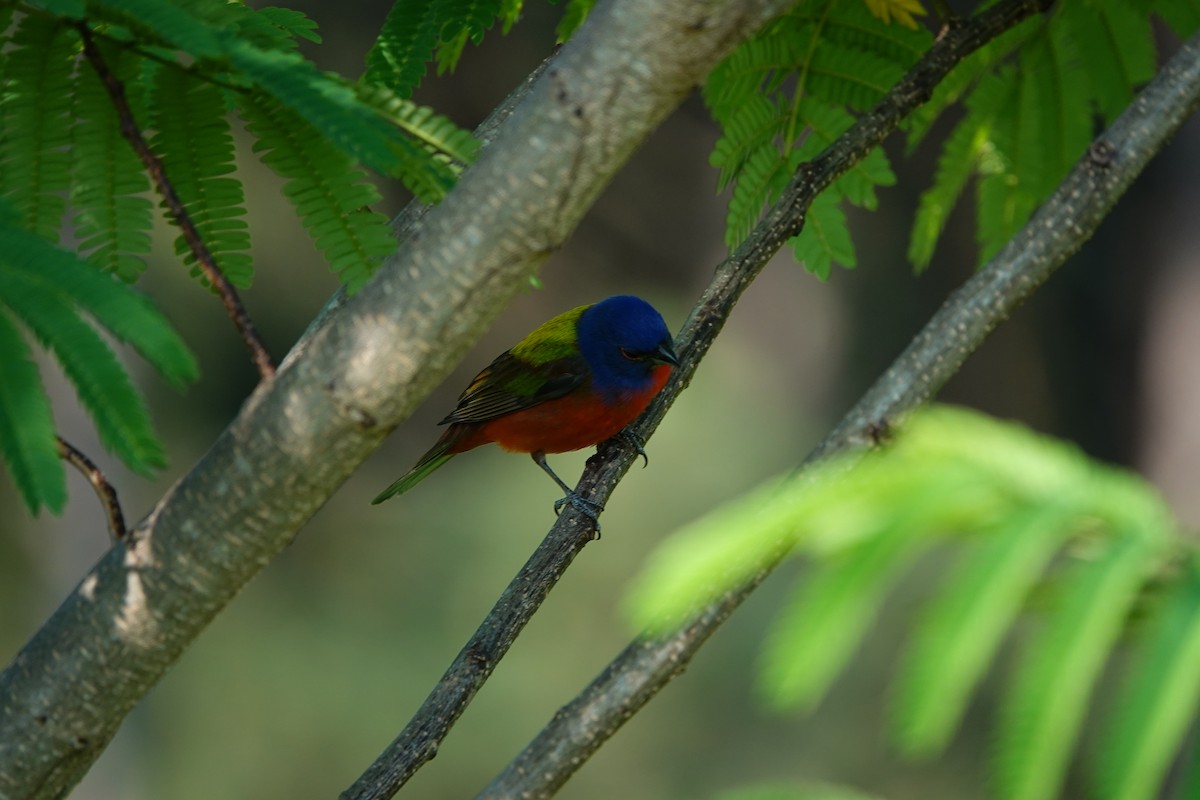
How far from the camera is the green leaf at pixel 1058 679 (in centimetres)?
84

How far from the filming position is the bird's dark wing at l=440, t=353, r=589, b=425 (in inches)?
197

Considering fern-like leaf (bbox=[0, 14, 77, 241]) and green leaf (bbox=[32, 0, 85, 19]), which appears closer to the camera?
green leaf (bbox=[32, 0, 85, 19])

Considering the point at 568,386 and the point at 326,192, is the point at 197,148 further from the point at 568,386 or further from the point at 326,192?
the point at 568,386

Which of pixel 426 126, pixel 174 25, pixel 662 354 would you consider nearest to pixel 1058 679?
pixel 426 126

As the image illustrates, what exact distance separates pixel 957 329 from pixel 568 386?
103 inches

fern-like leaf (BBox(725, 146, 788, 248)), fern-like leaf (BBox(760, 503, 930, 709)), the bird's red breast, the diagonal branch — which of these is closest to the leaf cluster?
fern-like leaf (BBox(760, 503, 930, 709))

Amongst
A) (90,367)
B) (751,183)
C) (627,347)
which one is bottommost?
(627,347)

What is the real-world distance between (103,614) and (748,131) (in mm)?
2163

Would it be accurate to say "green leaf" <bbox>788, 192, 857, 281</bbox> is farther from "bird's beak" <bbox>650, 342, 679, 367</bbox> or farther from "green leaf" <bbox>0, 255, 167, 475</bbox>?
"green leaf" <bbox>0, 255, 167, 475</bbox>

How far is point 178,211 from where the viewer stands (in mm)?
1837

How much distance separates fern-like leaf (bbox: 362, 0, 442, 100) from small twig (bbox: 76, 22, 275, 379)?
2.75 ft

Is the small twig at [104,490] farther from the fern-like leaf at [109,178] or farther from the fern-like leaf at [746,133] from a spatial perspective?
the fern-like leaf at [746,133]

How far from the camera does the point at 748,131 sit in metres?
3.26

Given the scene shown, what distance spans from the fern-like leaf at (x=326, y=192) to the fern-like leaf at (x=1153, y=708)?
4.84 ft
